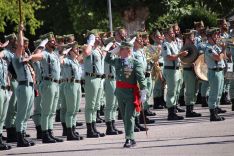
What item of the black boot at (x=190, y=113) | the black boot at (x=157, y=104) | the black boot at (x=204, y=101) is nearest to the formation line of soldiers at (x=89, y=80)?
the black boot at (x=190, y=113)

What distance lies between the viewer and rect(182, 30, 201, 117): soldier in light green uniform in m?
21.9

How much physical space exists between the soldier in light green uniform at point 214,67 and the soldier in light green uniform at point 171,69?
0.87m

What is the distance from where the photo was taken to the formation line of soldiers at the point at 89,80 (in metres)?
17.0

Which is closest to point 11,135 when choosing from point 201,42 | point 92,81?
point 92,81

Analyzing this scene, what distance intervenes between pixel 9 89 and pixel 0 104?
1.98 ft

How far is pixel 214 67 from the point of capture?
66.8 ft

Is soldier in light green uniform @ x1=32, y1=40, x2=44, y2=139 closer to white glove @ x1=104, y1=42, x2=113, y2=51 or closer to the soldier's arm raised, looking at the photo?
the soldier's arm raised

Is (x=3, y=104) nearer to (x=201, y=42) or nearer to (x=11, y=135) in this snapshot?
(x=11, y=135)

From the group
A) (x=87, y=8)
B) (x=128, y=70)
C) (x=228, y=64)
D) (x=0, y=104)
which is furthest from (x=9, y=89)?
(x=87, y=8)

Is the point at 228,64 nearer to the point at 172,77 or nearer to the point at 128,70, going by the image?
the point at 172,77

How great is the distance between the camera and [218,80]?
20.4 meters

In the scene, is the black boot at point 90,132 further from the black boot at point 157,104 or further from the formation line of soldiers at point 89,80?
the black boot at point 157,104

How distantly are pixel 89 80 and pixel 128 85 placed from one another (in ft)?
6.67

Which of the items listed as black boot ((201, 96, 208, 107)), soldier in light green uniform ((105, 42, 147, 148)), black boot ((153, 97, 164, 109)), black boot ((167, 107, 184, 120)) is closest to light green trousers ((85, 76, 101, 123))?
soldier in light green uniform ((105, 42, 147, 148))
